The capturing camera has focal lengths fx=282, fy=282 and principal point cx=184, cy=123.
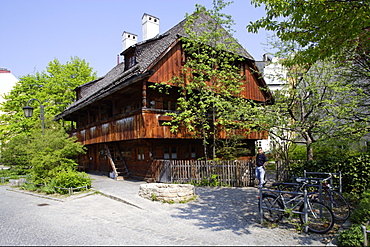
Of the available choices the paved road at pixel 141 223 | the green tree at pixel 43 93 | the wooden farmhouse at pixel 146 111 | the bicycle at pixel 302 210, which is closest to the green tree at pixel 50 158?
the paved road at pixel 141 223

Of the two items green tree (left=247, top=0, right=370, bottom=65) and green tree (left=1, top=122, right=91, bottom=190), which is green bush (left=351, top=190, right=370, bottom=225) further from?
green tree (left=1, top=122, right=91, bottom=190)

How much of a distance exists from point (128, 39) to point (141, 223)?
2624 centimetres

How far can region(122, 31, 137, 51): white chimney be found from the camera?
30.8 metres

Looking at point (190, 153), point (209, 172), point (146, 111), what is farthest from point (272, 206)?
point (190, 153)

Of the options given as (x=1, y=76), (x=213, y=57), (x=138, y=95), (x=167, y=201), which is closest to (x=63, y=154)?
(x=138, y=95)

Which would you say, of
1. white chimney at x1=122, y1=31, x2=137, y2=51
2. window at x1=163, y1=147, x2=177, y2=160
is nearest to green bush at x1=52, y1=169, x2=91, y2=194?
window at x1=163, y1=147, x2=177, y2=160

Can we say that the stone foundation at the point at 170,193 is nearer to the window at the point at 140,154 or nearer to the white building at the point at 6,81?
the window at the point at 140,154

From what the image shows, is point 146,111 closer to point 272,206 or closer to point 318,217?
point 272,206

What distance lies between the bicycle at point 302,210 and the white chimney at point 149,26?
21372mm

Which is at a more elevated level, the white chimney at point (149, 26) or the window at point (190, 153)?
the white chimney at point (149, 26)

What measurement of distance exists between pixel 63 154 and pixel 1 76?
137 feet

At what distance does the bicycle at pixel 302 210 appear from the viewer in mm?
6617

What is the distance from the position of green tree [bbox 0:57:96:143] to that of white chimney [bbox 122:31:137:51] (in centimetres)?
724

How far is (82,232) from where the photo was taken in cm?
736
